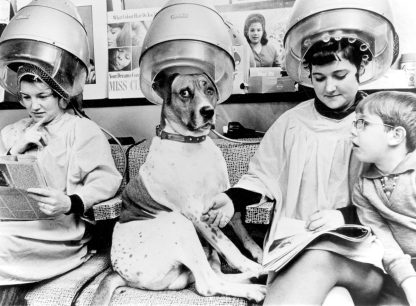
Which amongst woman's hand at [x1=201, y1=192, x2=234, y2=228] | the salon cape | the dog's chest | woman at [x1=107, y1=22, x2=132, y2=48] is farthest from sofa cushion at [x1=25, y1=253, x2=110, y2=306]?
woman at [x1=107, y1=22, x2=132, y2=48]

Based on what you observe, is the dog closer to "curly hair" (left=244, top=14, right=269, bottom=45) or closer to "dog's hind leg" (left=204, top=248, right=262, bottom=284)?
"dog's hind leg" (left=204, top=248, right=262, bottom=284)

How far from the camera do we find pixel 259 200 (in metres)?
1.22

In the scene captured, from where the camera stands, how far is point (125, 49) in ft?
5.16

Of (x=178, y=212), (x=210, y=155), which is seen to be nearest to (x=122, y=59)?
(x=210, y=155)

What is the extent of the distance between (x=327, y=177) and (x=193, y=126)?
402 millimetres

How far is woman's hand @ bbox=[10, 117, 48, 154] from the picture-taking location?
1425 mm

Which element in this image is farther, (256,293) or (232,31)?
(232,31)

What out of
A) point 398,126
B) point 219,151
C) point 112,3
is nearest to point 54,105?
point 112,3

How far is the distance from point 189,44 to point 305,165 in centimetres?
45

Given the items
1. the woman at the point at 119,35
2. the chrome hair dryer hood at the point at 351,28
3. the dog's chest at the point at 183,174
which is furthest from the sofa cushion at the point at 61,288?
the chrome hair dryer hood at the point at 351,28

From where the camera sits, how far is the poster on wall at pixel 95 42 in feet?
5.20

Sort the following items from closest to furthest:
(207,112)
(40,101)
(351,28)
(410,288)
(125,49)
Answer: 1. (410,288)
2. (351,28)
3. (207,112)
4. (40,101)
5. (125,49)

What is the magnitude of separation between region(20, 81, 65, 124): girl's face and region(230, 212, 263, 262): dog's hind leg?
66 centimetres

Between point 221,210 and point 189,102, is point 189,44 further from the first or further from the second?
point 221,210
